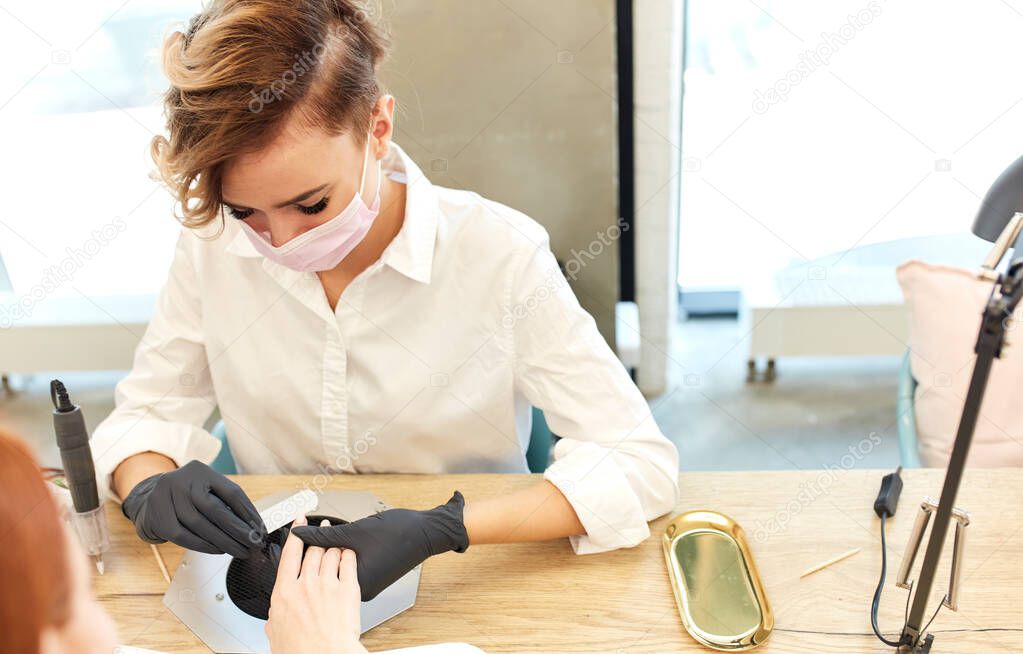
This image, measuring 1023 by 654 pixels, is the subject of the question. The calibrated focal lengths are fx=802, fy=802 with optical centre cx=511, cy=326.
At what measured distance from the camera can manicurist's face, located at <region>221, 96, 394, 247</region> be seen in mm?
1182

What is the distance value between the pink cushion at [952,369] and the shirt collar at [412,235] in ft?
3.39

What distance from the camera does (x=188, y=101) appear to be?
1149mm

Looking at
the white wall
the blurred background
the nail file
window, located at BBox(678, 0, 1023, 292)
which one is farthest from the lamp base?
window, located at BBox(678, 0, 1023, 292)

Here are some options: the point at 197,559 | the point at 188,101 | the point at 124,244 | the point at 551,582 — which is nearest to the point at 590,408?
the point at 551,582

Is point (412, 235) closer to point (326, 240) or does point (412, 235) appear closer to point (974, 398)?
point (326, 240)

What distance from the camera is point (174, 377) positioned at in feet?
5.11

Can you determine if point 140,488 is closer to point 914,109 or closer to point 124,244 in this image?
point 124,244

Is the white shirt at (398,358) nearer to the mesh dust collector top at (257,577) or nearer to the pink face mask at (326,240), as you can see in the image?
the pink face mask at (326,240)

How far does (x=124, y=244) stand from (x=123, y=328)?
31cm

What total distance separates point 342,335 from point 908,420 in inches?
48.2

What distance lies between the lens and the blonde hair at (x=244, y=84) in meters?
1.13


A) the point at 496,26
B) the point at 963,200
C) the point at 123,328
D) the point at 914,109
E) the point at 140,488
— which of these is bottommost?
the point at 123,328

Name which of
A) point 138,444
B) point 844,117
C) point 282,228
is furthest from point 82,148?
point 844,117

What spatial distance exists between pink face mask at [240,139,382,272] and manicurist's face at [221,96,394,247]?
11mm
